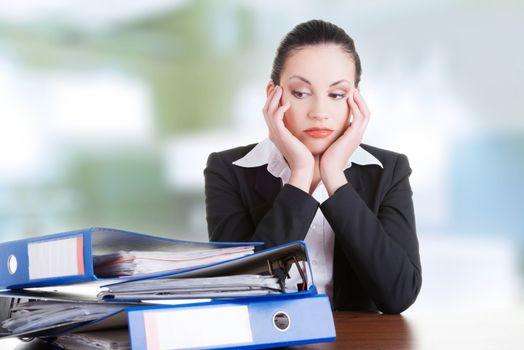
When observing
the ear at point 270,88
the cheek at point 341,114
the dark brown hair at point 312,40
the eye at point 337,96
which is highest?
the dark brown hair at point 312,40

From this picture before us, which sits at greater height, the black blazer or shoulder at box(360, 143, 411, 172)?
shoulder at box(360, 143, 411, 172)

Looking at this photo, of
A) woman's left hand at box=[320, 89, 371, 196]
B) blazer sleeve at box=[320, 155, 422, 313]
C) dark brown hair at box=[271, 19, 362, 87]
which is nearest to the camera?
blazer sleeve at box=[320, 155, 422, 313]

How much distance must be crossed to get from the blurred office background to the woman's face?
256cm

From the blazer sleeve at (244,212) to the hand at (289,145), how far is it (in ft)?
0.27

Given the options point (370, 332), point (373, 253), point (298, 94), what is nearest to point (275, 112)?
point (298, 94)

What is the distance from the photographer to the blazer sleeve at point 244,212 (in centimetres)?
163

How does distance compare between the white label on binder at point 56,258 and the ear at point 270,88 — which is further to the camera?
the ear at point 270,88

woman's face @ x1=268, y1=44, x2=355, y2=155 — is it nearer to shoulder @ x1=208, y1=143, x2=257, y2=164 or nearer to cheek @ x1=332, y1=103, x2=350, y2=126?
cheek @ x1=332, y1=103, x2=350, y2=126

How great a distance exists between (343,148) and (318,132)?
0.07 meters

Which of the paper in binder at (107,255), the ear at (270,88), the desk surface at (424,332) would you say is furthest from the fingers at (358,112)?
the paper in binder at (107,255)

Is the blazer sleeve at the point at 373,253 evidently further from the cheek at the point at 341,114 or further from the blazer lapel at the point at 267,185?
the blazer lapel at the point at 267,185

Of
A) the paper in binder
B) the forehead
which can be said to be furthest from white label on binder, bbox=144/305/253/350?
the forehead

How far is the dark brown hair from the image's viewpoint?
184 centimetres

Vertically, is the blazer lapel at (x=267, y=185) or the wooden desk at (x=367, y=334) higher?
the blazer lapel at (x=267, y=185)
